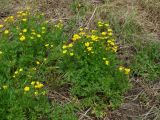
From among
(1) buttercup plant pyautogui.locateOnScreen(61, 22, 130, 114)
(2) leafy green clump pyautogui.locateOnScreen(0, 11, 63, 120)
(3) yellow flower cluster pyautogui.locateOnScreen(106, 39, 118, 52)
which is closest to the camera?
(2) leafy green clump pyautogui.locateOnScreen(0, 11, 63, 120)

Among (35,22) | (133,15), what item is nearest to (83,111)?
(35,22)

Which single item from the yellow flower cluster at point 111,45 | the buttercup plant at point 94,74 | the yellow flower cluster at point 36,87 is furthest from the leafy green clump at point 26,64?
the yellow flower cluster at point 111,45

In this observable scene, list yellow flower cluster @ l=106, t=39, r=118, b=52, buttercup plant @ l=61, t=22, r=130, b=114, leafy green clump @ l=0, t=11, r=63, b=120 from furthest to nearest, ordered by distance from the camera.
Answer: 1. yellow flower cluster @ l=106, t=39, r=118, b=52
2. buttercup plant @ l=61, t=22, r=130, b=114
3. leafy green clump @ l=0, t=11, r=63, b=120

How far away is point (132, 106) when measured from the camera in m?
3.73

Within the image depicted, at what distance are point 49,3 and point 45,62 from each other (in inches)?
57.0

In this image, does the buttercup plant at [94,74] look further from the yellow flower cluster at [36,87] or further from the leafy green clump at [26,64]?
the yellow flower cluster at [36,87]

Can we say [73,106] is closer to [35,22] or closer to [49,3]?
[35,22]

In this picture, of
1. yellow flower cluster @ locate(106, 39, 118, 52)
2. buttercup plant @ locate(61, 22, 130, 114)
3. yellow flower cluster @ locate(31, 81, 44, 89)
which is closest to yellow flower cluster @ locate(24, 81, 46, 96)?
yellow flower cluster @ locate(31, 81, 44, 89)

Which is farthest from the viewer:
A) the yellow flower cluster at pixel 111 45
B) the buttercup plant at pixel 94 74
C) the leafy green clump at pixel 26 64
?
the yellow flower cluster at pixel 111 45

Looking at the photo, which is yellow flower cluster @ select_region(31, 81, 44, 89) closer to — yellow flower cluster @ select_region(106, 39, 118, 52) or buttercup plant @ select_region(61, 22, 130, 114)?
buttercup plant @ select_region(61, 22, 130, 114)

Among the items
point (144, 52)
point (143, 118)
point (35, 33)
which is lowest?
point (143, 118)

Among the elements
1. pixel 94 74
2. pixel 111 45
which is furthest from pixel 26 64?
pixel 111 45

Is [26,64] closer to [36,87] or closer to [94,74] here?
[36,87]

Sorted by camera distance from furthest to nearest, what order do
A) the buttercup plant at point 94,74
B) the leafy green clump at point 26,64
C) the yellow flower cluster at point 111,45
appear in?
the yellow flower cluster at point 111,45, the buttercup plant at point 94,74, the leafy green clump at point 26,64
